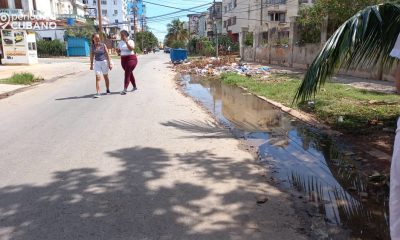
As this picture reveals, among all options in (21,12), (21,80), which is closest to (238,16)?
(21,12)

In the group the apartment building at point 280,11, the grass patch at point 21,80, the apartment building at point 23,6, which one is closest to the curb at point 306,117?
the grass patch at point 21,80

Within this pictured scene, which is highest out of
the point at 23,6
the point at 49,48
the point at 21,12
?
the point at 23,6

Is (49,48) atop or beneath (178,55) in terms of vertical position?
atop

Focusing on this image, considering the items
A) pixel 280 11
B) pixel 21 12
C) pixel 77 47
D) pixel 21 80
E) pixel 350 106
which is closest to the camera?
pixel 350 106

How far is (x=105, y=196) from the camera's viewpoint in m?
3.72

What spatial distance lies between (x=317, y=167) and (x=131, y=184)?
230 centimetres

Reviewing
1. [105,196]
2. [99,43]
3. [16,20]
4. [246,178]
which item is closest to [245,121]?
[246,178]

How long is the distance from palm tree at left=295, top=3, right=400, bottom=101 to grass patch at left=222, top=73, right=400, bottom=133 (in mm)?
1671

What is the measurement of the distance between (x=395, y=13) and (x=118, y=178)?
3.95 m

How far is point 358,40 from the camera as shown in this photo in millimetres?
4762

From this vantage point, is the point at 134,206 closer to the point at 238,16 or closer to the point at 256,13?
the point at 256,13

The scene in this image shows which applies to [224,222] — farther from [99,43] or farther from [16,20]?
[16,20]

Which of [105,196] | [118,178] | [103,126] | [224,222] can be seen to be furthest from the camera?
[103,126]

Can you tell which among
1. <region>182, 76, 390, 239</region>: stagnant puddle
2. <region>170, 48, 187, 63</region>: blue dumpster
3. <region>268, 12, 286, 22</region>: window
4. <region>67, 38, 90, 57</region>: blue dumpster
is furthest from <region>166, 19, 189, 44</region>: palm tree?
<region>182, 76, 390, 239</region>: stagnant puddle
